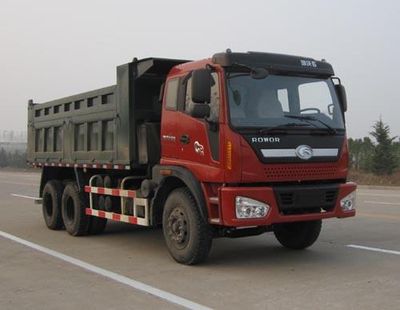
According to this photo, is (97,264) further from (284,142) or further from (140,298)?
(284,142)

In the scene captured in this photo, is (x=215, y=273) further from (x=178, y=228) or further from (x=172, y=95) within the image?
(x=172, y=95)

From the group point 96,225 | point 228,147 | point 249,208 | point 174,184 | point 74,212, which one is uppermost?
point 228,147

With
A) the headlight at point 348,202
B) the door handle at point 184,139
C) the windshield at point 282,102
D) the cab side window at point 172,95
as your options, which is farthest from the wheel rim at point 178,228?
the headlight at point 348,202

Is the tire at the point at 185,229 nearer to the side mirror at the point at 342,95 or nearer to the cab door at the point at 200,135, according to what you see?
the cab door at the point at 200,135

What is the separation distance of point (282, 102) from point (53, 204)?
6070 millimetres

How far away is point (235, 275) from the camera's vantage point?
24.0 ft

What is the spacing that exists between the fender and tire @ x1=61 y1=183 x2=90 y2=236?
2649 mm

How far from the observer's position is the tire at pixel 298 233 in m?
8.93

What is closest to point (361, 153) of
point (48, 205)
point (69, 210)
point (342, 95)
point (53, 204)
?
point (48, 205)

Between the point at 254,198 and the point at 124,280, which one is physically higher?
the point at 254,198

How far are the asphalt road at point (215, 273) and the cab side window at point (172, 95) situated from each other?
2.17 meters

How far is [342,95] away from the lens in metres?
→ 8.24

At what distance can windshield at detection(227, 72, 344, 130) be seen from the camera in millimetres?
7418

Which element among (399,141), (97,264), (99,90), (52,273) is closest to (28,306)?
(52,273)
